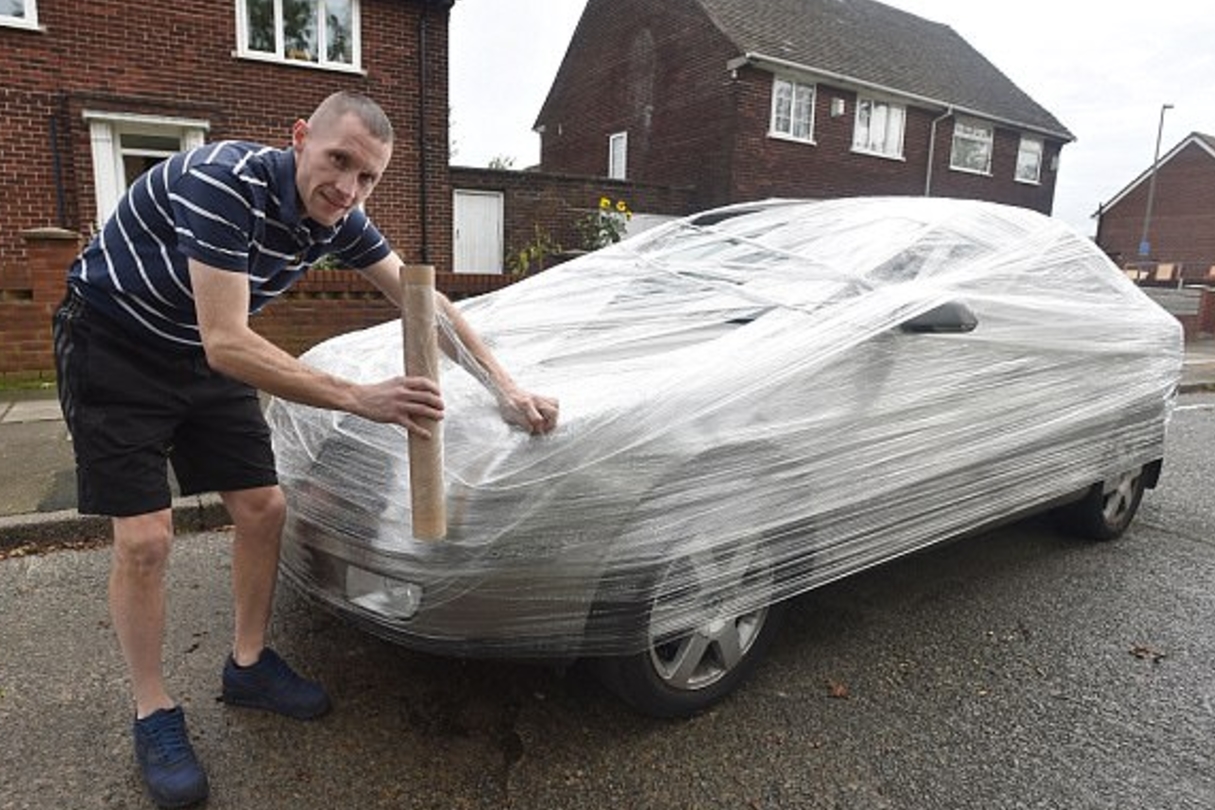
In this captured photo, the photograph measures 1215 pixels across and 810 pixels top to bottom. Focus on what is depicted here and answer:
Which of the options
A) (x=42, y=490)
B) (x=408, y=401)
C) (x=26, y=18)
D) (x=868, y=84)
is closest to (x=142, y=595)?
(x=408, y=401)

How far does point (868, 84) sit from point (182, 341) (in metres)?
17.2

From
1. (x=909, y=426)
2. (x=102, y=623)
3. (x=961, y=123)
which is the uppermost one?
(x=961, y=123)

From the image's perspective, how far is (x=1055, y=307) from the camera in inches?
118

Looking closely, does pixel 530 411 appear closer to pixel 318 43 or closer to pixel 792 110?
pixel 318 43

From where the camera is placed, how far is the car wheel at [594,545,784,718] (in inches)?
80.0

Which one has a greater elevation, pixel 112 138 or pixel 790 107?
pixel 790 107

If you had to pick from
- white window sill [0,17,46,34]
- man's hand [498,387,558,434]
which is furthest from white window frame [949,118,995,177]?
man's hand [498,387,558,434]

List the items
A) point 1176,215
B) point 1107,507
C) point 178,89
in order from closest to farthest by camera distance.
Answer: point 1107,507, point 178,89, point 1176,215

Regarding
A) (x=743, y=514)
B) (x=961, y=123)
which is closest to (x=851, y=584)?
(x=743, y=514)

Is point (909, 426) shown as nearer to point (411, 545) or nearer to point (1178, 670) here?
point (1178, 670)

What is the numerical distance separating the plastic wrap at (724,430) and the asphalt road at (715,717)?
1.11 feet

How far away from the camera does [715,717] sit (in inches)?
88.9

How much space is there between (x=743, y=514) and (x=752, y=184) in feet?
48.2

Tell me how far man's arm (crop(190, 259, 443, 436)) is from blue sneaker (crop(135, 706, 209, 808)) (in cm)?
90
